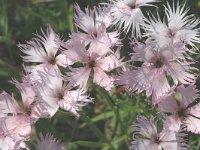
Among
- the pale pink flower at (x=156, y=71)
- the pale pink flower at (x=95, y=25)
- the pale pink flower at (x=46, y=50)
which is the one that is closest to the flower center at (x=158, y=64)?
the pale pink flower at (x=156, y=71)

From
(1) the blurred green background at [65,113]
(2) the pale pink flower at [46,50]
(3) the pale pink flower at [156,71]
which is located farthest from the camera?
(1) the blurred green background at [65,113]

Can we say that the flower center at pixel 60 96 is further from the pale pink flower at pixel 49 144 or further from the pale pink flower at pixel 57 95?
the pale pink flower at pixel 49 144

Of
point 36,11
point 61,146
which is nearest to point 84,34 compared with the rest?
point 61,146

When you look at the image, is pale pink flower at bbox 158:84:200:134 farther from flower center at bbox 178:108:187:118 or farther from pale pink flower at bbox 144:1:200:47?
pale pink flower at bbox 144:1:200:47

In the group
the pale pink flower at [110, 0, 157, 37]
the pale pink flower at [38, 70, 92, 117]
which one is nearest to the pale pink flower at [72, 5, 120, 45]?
the pale pink flower at [110, 0, 157, 37]

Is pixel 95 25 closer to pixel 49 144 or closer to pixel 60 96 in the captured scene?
pixel 60 96

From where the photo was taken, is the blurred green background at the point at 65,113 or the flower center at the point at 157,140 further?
the blurred green background at the point at 65,113
